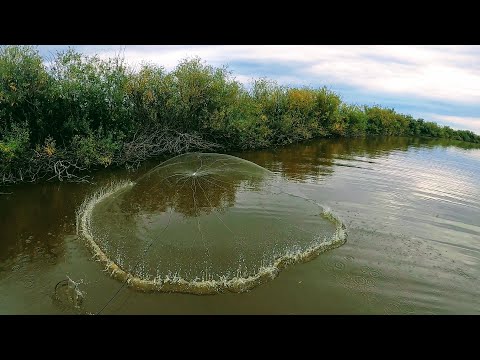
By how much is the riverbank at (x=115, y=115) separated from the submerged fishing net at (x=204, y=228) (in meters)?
3.40

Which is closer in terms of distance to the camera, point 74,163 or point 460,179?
point 74,163

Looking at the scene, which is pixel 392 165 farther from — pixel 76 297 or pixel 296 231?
pixel 76 297

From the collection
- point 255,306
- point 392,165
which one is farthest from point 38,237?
point 392,165

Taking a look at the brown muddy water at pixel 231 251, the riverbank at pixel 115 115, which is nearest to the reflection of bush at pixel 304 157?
the riverbank at pixel 115 115

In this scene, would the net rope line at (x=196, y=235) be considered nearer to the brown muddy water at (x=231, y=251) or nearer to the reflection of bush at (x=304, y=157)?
the brown muddy water at (x=231, y=251)

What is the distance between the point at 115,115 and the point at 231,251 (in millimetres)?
10317

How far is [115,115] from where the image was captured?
14.9 meters

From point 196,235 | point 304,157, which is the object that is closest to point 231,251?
point 196,235

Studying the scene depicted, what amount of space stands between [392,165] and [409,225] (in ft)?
35.3

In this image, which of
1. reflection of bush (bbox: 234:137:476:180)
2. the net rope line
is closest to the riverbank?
reflection of bush (bbox: 234:137:476:180)

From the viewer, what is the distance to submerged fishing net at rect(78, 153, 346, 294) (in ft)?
20.7

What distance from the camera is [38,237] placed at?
7.88m

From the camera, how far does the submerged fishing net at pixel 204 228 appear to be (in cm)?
632

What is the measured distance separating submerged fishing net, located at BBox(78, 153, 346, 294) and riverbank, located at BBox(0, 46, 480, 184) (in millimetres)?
3395
